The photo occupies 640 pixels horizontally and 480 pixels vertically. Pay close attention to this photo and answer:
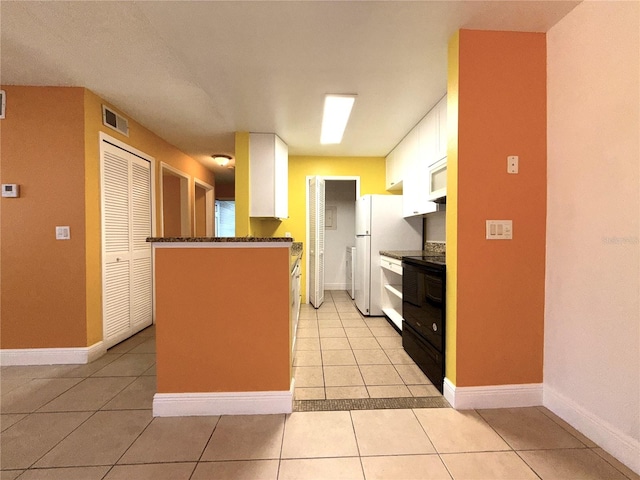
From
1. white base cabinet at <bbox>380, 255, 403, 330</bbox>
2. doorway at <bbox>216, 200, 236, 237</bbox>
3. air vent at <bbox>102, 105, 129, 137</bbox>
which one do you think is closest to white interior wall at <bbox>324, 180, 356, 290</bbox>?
white base cabinet at <bbox>380, 255, 403, 330</bbox>

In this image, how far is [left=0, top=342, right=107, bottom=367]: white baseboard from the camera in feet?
7.80

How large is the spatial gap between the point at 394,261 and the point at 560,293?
1599 mm

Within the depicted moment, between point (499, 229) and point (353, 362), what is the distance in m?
1.55

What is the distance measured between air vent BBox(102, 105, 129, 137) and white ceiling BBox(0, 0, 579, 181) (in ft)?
0.39

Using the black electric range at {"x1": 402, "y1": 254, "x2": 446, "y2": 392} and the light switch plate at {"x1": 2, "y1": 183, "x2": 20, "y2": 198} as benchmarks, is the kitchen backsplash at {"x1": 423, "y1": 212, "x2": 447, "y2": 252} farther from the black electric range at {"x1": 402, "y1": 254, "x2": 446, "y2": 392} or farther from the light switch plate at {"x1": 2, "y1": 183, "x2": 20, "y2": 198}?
the light switch plate at {"x1": 2, "y1": 183, "x2": 20, "y2": 198}

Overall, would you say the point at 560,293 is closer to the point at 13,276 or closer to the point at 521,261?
the point at 521,261

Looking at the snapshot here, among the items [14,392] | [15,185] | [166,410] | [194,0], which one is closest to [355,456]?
[166,410]

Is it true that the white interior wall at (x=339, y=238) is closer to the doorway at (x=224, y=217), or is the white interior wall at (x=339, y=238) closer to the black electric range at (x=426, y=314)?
the black electric range at (x=426, y=314)

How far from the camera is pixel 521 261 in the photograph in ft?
5.87

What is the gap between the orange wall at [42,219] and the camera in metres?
2.37

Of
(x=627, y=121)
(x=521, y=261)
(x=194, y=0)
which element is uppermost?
(x=194, y=0)

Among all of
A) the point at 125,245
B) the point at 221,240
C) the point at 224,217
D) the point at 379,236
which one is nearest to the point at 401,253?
the point at 379,236

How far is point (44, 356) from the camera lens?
2.40 metres

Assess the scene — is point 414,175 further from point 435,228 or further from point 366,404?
point 366,404
